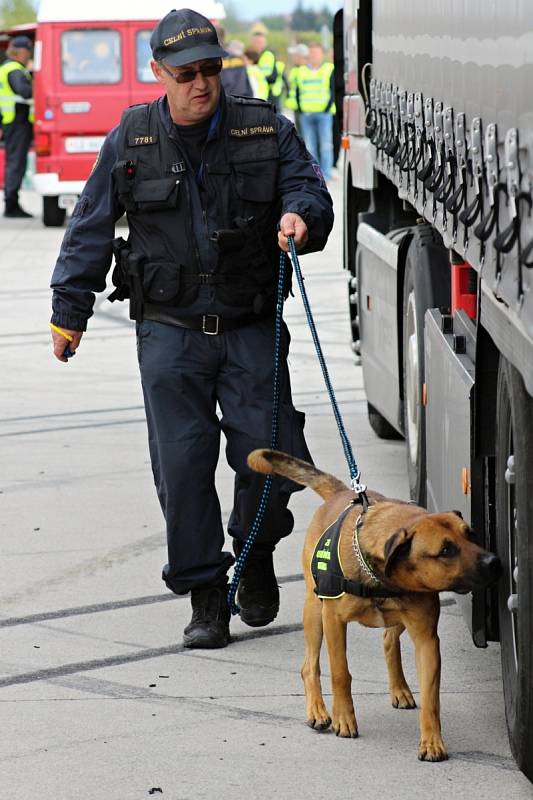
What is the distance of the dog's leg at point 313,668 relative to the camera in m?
4.62

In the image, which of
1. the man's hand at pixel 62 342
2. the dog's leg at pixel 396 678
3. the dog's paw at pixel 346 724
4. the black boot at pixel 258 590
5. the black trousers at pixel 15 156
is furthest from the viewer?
the black trousers at pixel 15 156

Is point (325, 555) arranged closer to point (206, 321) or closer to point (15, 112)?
point (206, 321)

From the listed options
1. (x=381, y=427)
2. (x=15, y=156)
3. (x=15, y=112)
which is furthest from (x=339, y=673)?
(x=15, y=112)

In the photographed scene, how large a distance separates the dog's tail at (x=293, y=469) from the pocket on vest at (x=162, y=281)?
74 cm

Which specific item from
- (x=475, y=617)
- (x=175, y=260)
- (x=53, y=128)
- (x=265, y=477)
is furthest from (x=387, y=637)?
(x=53, y=128)

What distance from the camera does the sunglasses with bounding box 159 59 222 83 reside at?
17.1 ft

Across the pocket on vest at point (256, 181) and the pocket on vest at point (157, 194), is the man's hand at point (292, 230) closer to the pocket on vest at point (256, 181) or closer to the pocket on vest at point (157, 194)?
the pocket on vest at point (256, 181)

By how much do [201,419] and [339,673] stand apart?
1297mm

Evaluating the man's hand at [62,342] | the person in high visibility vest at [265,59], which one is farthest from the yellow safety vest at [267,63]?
the man's hand at [62,342]

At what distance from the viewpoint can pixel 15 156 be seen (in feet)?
75.9

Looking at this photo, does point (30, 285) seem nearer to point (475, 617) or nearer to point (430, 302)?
point (430, 302)

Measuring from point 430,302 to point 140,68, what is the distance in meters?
15.3

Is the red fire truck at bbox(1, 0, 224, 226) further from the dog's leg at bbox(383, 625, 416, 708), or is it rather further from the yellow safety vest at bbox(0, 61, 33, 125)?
the dog's leg at bbox(383, 625, 416, 708)

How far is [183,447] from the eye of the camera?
545cm
